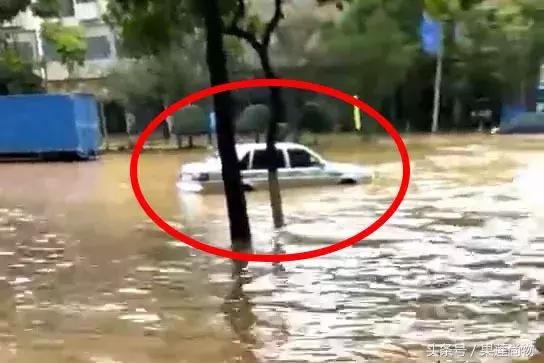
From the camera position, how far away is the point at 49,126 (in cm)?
393

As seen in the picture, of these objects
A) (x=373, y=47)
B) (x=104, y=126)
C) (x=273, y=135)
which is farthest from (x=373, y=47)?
(x=104, y=126)

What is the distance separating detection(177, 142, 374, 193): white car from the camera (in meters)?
2.20

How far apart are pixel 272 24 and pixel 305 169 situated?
1.95 ft

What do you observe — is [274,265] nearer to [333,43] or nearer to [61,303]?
[61,303]

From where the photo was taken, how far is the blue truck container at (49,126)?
3.37 metres

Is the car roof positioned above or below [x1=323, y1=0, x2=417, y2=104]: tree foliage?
below

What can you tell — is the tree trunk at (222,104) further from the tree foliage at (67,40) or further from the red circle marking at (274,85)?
the tree foliage at (67,40)

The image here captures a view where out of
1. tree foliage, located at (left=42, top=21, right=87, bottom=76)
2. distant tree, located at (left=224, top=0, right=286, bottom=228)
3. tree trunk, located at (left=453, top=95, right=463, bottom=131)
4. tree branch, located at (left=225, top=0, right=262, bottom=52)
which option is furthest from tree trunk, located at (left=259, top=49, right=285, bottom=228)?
tree foliage, located at (left=42, top=21, right=87, bottom=76)

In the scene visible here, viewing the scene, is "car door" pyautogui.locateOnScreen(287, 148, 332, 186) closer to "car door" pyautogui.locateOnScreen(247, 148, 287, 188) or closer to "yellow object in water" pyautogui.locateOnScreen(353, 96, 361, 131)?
"car door" pyautogui.locateOnScreen(247, 148, 287, 188)

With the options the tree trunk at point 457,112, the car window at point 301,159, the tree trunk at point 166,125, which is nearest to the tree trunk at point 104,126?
the tree trunk at point 166,125

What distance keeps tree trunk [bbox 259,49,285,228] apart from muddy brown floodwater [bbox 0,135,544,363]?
34 mm

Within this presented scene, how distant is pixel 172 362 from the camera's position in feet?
3.91

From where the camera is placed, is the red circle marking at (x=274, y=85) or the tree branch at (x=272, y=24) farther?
the tree branch at (x=272, y=24)

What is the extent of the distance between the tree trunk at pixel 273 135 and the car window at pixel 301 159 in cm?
6
